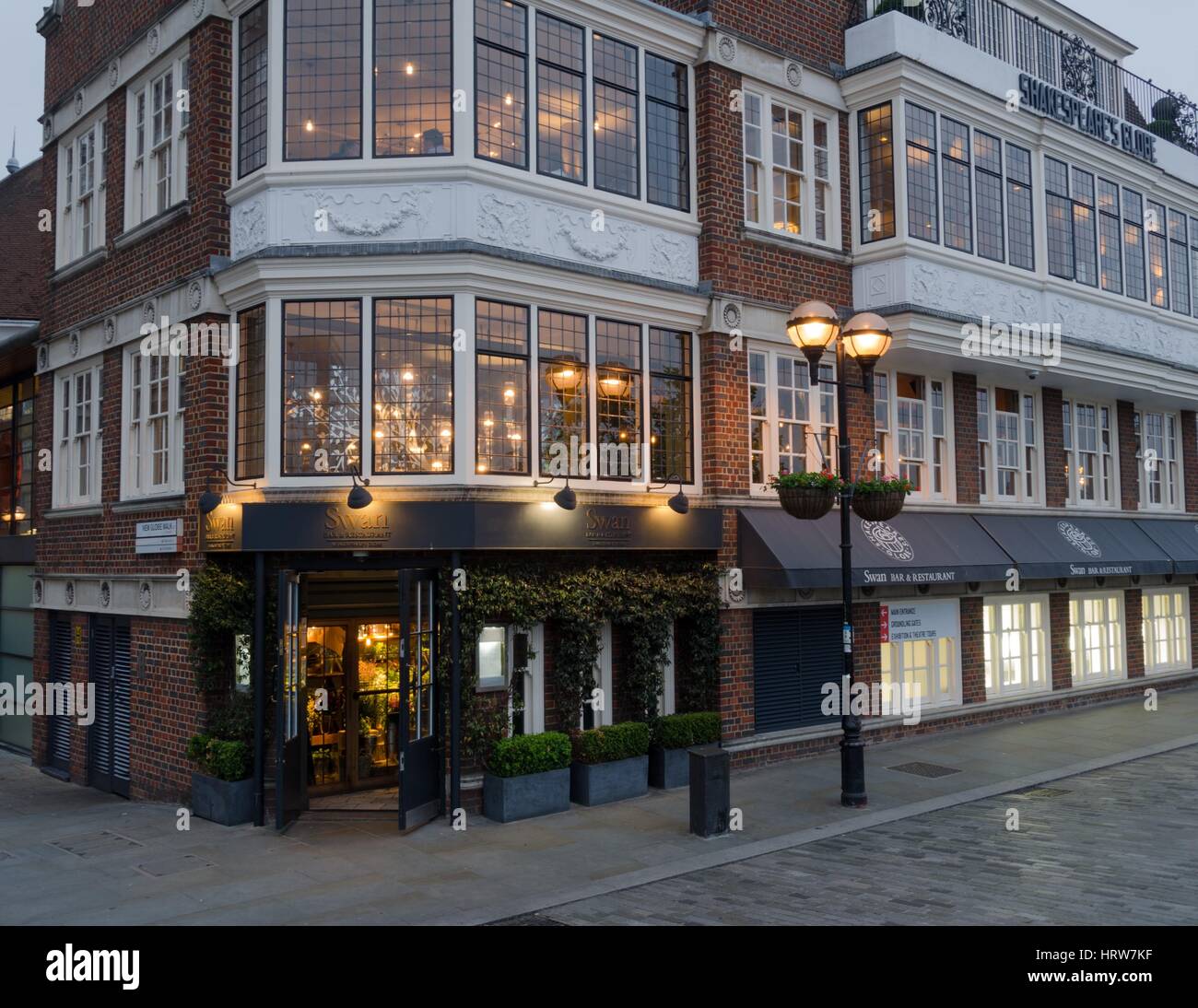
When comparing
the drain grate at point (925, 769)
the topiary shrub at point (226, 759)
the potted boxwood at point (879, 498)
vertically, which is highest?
the potted boxwood at point (879, 498)

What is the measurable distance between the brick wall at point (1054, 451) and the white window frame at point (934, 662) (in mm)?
3931

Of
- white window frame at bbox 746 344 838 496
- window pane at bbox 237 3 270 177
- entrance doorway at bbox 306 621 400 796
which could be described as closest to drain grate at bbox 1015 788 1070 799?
white window frame at bbox 746 344 838 496

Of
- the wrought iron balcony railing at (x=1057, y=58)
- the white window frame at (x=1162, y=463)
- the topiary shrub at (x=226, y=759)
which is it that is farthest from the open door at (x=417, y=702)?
the white window frame at (x=1162, y=463)

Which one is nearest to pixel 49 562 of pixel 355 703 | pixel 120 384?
pixel 120 384

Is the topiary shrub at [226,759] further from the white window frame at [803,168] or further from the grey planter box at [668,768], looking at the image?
the white window frame at [803,168]

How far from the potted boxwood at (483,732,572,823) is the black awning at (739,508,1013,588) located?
3994 mm

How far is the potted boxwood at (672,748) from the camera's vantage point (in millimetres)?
13773

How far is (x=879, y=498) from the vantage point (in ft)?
42.2

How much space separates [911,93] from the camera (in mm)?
16609

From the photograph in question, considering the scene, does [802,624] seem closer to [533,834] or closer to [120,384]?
[533,834]

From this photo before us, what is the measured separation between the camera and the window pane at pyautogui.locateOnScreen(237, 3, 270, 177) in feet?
43.2

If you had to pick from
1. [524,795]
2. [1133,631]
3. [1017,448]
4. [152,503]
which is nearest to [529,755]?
[524,795]

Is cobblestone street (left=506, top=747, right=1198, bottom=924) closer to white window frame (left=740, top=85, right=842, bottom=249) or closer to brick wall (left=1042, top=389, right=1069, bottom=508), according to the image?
white window frame (left=740, top=85, right=842, bottom=249)
